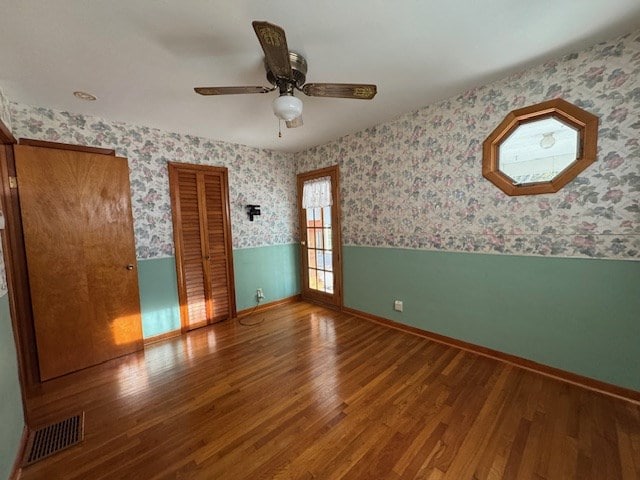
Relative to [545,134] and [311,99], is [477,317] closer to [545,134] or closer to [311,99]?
[545,134]

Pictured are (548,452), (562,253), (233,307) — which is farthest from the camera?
(233,307)

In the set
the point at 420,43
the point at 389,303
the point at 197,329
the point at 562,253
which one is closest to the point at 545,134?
the point at 562,253

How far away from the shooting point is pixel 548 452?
1.43 m

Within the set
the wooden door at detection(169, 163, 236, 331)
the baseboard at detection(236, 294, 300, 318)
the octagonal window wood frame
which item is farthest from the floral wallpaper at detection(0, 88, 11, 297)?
the octagonal window wood frame

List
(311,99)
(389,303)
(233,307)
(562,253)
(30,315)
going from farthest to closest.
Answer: (233,307)
(389,303)
(311,99)
(30,315)
(562,253)

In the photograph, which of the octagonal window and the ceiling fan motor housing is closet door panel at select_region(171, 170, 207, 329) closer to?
the ceiling fan motor housing

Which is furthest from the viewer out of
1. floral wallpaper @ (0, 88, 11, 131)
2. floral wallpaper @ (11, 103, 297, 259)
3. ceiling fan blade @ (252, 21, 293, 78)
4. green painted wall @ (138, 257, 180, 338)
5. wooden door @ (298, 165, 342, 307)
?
wooden door @ (298, 165, 342, 307)

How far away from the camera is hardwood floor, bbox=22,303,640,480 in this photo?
1392mm

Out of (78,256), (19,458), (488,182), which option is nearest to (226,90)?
(78,256)

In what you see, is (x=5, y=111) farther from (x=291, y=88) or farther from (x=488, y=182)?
(x=488, y=182)

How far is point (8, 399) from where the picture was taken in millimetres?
1446

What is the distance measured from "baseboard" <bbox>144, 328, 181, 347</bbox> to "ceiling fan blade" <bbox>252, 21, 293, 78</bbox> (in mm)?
2925

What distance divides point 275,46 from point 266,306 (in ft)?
10.8

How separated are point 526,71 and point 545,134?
1.66 feet
